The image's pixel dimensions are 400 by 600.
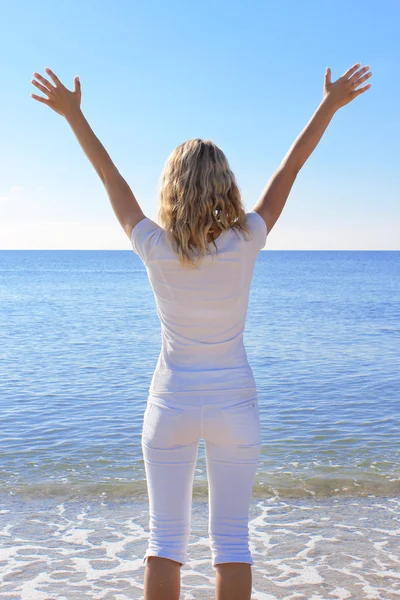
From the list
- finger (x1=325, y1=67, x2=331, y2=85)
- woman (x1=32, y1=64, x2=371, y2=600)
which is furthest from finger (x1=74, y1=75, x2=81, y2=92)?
finger (x1=325, y1=67, x2=331, y2=85)

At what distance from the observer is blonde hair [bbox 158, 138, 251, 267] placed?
2.31 m

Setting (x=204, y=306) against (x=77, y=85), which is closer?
(x=204, y=306)

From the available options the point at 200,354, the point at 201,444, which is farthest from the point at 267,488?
the point at 200,354

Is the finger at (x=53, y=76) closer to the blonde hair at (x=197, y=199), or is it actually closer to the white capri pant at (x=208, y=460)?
the blonde hair at (x=197, y=199)

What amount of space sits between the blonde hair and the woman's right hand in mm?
811

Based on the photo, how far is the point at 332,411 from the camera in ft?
31.8

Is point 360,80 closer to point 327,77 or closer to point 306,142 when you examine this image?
point 327,77

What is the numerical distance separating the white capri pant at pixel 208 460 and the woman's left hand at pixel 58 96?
4.04 ft

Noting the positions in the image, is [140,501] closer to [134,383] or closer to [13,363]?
[134,383]

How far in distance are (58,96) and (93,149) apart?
1.03 feet

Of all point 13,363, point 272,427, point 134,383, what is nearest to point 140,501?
point 272,427

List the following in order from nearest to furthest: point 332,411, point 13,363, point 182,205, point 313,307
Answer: point 182,205
point 332,411
point 13,363
point 313,307

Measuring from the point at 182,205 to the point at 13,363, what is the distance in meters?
13.1

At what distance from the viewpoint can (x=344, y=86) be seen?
294cm
